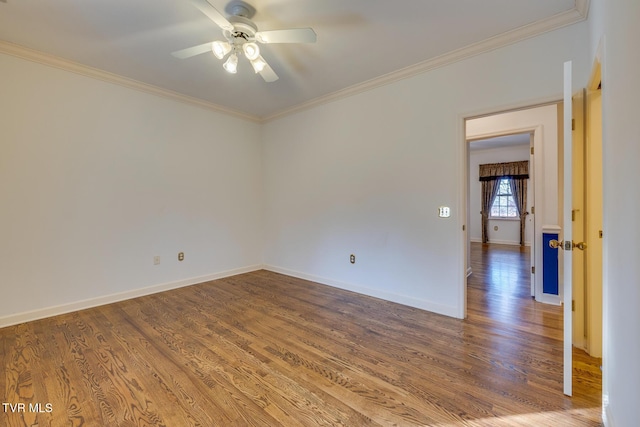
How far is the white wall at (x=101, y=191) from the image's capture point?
8.92ft

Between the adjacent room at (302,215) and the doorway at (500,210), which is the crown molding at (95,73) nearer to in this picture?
the adjacent room at (302,215)

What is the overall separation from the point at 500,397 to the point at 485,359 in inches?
16.6

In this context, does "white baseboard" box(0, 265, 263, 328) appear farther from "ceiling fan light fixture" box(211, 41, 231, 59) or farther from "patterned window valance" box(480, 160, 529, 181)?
Answer: "patterned window valance" box(480, 160, 529, 181)

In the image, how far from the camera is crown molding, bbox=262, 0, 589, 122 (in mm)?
2168

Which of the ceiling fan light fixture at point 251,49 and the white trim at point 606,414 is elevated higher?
the ceiling fan light fixture at point 251,49

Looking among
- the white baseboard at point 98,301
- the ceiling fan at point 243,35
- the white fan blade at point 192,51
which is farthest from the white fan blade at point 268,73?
the white baseboard at point 98,301

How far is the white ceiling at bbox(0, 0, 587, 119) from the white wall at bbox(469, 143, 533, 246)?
6325 millimetres

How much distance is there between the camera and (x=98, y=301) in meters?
3.17

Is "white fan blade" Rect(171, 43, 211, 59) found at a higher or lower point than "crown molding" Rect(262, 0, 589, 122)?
lower

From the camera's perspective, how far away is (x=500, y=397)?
1.67 metres

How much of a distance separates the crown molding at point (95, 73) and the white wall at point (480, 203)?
7.28 meters

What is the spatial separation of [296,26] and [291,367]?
2694mm

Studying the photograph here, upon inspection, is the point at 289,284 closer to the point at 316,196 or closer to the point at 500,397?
the point at 316,196

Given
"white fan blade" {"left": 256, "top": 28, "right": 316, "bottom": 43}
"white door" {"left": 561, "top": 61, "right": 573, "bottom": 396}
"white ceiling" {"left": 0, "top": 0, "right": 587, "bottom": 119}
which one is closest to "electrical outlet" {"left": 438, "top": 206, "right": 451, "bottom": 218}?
"white door" {"left": 561, "top": 61, "right": 573, "bottom": 396}
